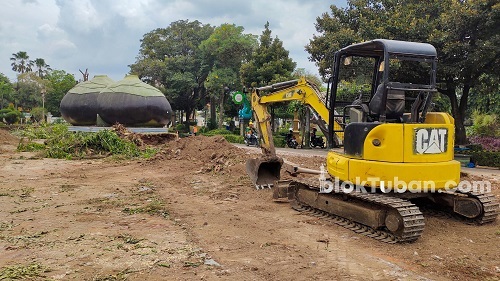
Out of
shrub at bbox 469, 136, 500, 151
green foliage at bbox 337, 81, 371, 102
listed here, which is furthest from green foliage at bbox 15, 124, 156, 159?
shrub at bbox 469, 136, 500, 151

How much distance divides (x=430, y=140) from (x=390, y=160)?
69 cm

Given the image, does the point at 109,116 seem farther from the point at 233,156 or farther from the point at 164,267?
the point at 164,267

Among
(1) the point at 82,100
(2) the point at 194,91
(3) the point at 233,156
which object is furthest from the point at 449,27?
(2) the point at 194,91

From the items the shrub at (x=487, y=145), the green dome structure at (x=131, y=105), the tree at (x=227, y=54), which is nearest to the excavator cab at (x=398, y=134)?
the shrub at (x=487, y=145)

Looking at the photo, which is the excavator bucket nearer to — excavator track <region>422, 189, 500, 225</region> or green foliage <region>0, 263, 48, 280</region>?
excavator track <region>422, 189, 500, 225</region>

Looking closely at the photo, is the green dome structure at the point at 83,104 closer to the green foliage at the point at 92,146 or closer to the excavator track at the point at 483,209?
the green foliage at the point at 92,146

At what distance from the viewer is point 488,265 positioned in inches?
191

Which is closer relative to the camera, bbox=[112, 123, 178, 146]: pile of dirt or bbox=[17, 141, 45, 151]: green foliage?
bbox=[112, 123, 178, 146]: pile of dirt

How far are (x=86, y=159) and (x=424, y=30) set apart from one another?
49.0 ft

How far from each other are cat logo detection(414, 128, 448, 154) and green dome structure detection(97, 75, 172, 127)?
19.7m

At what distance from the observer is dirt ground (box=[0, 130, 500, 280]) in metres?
4.50

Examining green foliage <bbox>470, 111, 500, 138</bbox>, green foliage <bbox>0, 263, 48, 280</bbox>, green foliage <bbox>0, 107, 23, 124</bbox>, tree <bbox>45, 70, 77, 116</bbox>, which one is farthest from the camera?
tree <bbox>45, 70, 77, 116</bbox>

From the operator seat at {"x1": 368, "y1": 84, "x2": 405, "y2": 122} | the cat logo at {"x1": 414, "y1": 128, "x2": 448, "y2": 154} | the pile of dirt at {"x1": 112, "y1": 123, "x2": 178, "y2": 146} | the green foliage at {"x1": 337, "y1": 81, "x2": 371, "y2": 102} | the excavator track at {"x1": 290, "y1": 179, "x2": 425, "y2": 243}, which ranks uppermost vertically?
the green foliage at {"x1": 337, "y1": 81, "x2": 371, "y2": 102}

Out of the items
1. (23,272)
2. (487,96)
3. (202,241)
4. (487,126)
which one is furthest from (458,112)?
(23,272)
